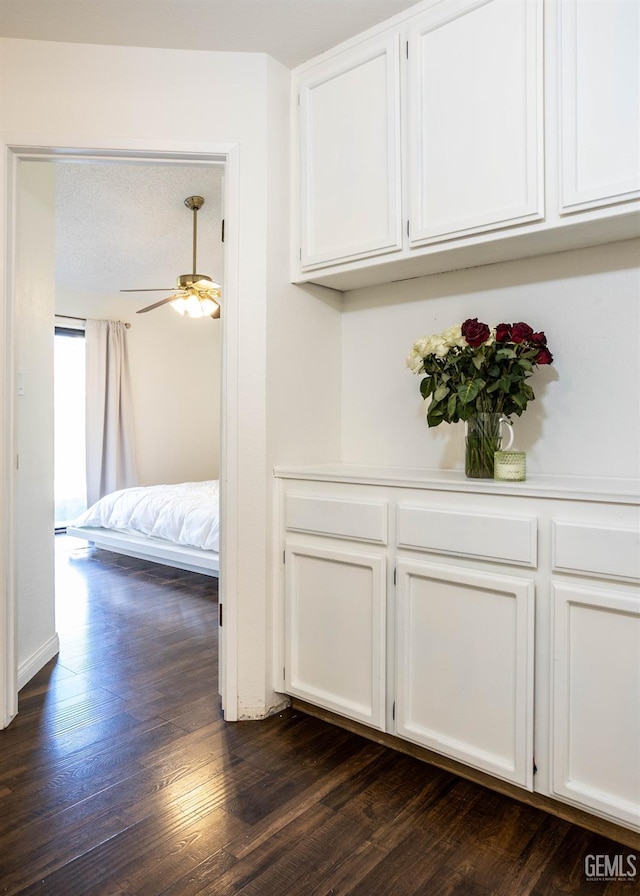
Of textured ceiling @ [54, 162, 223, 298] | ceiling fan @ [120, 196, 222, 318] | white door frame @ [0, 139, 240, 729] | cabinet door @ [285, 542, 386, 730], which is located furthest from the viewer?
ceiling fan @ [120, 196, 222, 318]

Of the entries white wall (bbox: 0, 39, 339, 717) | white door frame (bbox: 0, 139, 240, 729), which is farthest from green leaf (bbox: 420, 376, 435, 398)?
white door frame (bbox: 0, 139, 240, 729)

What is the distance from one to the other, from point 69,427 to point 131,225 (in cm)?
272

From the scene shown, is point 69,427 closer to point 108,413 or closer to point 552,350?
point 108,413

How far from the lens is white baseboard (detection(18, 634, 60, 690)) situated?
2336 mm

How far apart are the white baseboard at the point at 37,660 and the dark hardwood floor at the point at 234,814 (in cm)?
6

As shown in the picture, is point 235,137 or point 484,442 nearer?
point 484,442

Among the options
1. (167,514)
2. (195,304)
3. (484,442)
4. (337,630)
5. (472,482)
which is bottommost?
(337,630)

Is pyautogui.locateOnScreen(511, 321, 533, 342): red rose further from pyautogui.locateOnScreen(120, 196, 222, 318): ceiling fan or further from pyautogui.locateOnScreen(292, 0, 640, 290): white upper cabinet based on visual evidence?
pyautogui.locateOnScreen(120, 196, 222, 318): ceiling fan

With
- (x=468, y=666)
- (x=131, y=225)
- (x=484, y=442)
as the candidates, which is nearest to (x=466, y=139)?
(x=484, y=442)

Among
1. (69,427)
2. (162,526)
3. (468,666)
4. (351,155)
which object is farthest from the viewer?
(69,427)

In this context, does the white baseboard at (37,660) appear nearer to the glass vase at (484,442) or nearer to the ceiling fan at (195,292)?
the glass vase at (484,442)

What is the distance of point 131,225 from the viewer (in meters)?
4.18

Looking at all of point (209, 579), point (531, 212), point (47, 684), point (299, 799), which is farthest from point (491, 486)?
point (209, 579)

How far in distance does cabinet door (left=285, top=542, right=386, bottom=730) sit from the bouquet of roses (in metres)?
0.59
